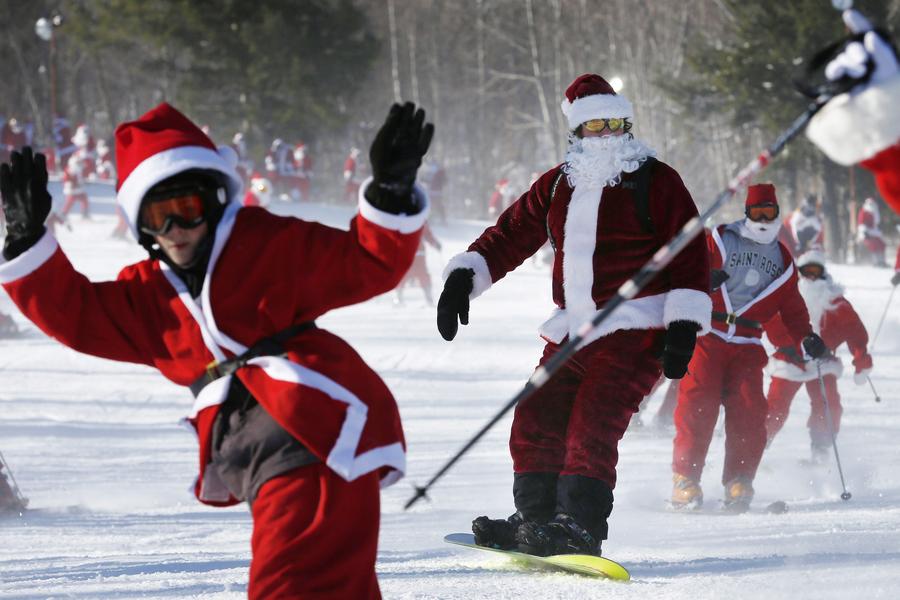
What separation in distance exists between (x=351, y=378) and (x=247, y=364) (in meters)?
0.24

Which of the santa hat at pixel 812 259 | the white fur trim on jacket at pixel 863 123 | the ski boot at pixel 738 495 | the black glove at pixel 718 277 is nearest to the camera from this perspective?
the white fur trim on jacket at pixel 863 123

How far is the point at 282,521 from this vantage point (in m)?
2.99

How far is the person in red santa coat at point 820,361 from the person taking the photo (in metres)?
8.79

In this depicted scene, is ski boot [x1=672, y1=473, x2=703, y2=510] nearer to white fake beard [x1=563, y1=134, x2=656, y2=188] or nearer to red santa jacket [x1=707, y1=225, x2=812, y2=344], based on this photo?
red santa jacket [x1=707, y1=225, x2=812, y2=344]

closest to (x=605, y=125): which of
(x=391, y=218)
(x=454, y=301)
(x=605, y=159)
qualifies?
(x=605, y=159)

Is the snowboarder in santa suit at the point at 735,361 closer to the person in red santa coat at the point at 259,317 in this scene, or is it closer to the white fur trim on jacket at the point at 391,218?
the person in red santa coat at the point at 259,317

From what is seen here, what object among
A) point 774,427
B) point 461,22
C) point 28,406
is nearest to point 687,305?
point 774,427

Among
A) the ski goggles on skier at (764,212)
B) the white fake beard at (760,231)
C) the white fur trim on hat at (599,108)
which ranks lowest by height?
the white fake beard at (760,231)

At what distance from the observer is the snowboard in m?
4.29

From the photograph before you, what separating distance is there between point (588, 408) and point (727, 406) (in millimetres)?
2666

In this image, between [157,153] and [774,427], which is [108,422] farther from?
[157,153]

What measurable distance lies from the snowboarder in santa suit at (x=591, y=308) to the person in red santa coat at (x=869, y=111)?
5.23 feet

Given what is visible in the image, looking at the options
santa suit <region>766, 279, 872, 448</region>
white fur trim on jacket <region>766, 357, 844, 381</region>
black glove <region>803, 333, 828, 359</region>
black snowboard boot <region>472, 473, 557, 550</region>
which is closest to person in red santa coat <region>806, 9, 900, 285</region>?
black snowboard boot <region>472, 473, 557, 550</region>

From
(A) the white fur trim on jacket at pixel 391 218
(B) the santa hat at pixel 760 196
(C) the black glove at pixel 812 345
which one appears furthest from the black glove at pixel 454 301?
(C) the black glove at pixel 812 345
